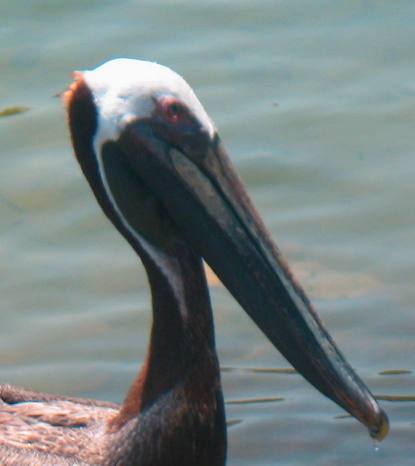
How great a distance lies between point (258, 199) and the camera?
8.43 meters

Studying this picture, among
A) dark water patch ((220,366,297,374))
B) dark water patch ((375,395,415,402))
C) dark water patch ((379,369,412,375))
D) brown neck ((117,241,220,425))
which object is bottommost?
dark water patch ((375,395,415,402))

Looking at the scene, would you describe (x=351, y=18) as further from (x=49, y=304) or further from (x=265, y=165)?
(x=49, y=304)

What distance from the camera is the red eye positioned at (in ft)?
17.2

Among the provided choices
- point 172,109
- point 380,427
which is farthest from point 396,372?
point 172,109

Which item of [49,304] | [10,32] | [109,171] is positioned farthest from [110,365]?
[10,32]

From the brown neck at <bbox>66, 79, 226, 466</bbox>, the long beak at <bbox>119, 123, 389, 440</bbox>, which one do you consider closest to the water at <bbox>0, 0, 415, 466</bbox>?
the brown neck at <bbox>66, 79, 226, 466</bbox>

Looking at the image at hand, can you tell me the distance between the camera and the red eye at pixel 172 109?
5250 mm

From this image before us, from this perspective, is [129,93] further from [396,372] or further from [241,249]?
[396,372]

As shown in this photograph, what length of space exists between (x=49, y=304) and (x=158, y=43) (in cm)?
257

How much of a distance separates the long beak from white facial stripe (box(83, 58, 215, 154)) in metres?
0.06

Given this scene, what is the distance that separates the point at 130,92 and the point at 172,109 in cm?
15

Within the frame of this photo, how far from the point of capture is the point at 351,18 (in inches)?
402

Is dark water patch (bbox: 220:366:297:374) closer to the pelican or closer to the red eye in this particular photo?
the pelican

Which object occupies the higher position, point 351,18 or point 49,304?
point 351,18
